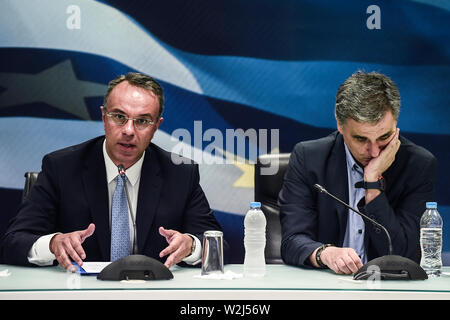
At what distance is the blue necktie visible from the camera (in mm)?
2496

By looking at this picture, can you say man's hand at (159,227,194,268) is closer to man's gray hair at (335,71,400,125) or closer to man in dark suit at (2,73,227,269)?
man in dark suit at (2,73,227,269)

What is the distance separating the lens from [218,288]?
171 centimetres

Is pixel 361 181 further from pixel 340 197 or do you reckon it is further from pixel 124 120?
pixel 124 120

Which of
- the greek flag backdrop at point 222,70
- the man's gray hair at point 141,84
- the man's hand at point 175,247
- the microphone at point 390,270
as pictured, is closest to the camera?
the microphone at point 390,270

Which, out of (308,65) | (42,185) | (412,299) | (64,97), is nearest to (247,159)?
(308,65)

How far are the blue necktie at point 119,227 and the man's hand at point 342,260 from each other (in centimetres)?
84

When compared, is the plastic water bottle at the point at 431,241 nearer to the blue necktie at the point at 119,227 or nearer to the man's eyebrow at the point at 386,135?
the man's eyebrow at the point at 386,135

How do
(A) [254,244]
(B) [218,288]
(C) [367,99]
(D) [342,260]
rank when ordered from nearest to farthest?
(B) [218,288] → (D) [342,260] → (A) [254,244] → (C) [367,99]

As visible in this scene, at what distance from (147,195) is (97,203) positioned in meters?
0.22

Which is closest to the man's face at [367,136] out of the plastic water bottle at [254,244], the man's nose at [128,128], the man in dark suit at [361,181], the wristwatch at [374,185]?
the man in dark suit at [361,181]

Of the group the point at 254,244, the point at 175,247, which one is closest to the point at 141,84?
the point at 175,247

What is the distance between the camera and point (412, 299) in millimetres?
1677

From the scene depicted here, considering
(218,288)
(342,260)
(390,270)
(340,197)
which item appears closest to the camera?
(218,288)

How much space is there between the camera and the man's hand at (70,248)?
2.04 metres
